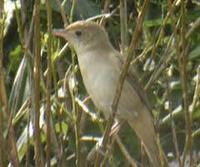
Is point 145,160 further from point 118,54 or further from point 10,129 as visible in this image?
point 10,129

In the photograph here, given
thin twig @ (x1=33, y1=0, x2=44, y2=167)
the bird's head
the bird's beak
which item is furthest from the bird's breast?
thin twig @ (x1=33, y1=0, x2=44, y2=167)

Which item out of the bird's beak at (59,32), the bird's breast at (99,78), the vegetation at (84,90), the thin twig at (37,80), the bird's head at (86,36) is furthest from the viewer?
the bird's head at (86,36)

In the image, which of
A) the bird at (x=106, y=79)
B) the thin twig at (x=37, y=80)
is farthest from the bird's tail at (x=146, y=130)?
the thin twig at (x=37, y=80)

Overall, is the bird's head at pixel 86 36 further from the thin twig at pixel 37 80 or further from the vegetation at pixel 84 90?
the thin twig at pixel 37 80

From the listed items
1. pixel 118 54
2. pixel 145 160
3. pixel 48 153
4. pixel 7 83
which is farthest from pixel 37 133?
pixel 7 83

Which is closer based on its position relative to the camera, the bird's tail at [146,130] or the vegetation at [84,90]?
the vegetation at [84,90]

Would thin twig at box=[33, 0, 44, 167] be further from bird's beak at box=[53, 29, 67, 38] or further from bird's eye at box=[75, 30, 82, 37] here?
bird's eye at box=[75, 30, 82, 37]
